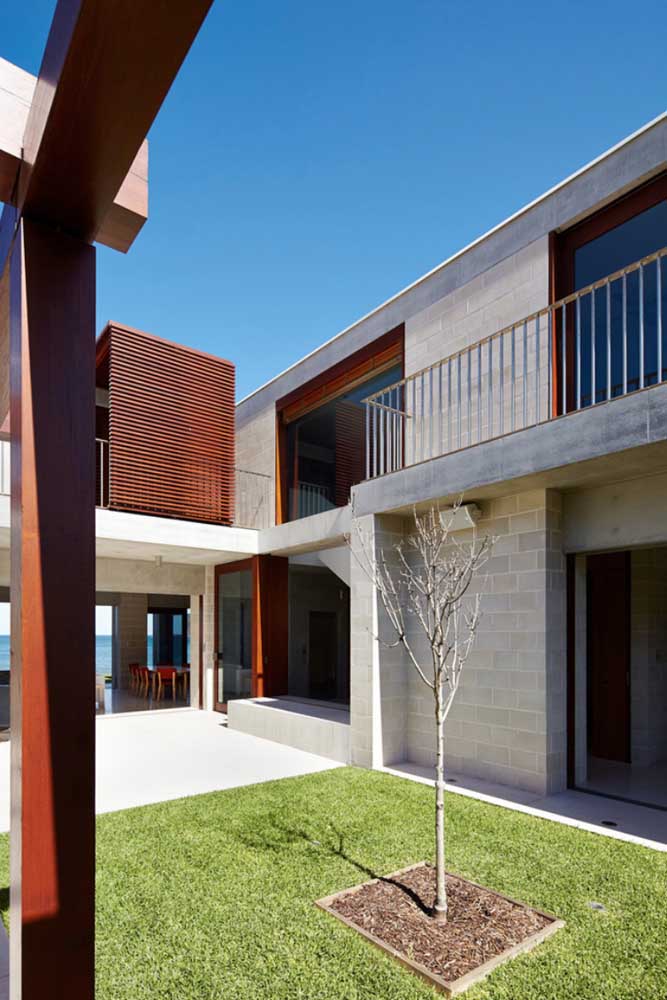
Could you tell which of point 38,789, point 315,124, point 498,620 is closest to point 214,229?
point 315,124

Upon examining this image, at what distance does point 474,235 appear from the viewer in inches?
295

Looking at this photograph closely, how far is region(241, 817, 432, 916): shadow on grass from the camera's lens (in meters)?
4.09

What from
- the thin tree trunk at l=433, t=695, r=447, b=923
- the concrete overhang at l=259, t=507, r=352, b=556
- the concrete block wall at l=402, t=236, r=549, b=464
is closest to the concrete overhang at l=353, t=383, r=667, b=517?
the concrete block wall at l=402, t=236, r=549, b=464

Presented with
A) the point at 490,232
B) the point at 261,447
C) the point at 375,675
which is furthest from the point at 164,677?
the point at 490,232

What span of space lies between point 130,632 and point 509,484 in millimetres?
13084

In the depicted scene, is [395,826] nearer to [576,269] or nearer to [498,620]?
[498,620]

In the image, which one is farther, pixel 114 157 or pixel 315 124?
pixel 315 124

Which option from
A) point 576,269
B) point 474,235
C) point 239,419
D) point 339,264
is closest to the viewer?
point 576,269

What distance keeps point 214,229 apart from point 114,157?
6.49 metres

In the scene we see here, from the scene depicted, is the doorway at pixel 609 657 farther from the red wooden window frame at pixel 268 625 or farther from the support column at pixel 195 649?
the support column at pixel 195 649

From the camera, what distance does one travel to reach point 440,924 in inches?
133

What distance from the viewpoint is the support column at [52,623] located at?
1548 millimetres

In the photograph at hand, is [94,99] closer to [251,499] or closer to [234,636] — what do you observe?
[251,499]

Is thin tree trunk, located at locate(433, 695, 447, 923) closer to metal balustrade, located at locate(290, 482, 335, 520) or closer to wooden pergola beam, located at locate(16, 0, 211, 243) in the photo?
wooden pergola beam, located at locate(16, 0, 211, 243)
